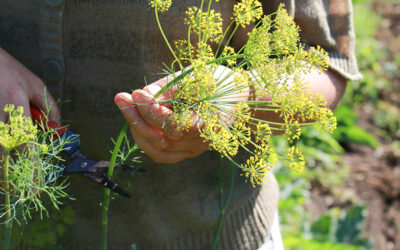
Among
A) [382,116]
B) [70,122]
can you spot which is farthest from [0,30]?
[382,116]

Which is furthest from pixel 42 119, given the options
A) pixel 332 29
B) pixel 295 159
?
pixel 332 29

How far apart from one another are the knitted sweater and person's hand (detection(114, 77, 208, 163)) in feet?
0.61

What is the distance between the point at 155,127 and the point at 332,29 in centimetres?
56

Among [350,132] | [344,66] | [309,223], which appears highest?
[344,66]

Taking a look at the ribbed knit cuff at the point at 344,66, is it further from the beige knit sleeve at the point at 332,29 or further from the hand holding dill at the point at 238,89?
the hand holding dill at the point at 238,89

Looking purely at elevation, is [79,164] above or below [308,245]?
above

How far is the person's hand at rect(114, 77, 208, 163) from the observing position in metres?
0.69

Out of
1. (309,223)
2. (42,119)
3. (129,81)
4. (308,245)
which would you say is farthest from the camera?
(309,223)

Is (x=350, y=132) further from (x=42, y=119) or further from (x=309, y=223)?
(x=42, y=119)

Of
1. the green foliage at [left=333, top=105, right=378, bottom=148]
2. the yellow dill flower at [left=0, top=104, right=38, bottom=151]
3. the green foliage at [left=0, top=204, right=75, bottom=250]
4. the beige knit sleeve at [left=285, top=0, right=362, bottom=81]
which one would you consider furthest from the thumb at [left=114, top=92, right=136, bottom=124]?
the green foliage at [left=333, top=105, right=378, bottom=148]

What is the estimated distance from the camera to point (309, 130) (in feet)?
10.9

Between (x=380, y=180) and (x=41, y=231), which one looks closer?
(x=41, y=231)

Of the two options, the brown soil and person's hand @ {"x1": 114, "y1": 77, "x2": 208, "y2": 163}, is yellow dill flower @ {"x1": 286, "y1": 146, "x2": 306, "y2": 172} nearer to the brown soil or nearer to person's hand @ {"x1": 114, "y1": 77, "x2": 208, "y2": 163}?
person's hand @ {"x1": 114, "y1": 77, "x2": 208, "y2": 163}

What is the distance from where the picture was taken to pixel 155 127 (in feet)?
2.39
